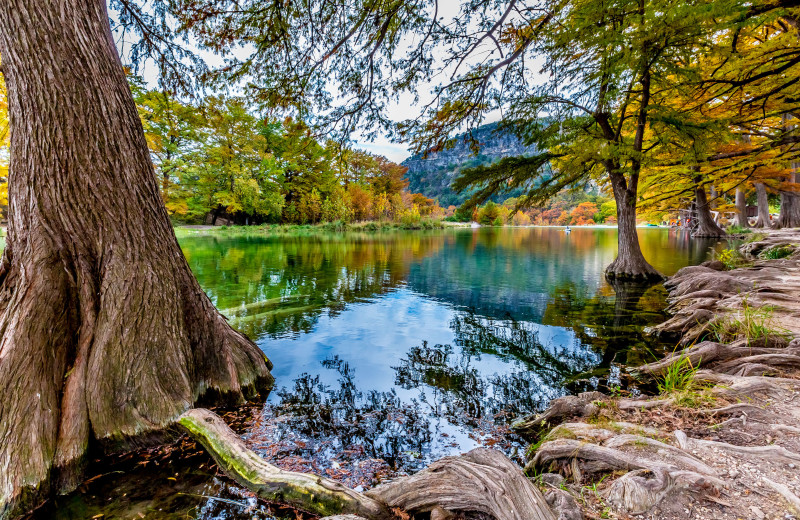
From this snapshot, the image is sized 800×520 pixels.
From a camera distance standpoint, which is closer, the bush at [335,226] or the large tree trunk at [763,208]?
the large tree trunk at [763,208]

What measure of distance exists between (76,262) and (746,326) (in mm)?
6505

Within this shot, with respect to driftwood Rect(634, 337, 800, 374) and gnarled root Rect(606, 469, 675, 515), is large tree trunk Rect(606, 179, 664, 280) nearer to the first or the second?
driftwood Rect(634, 337, 800, 374)

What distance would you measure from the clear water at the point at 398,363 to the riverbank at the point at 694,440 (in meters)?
0.53

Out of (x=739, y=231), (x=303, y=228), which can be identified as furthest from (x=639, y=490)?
(x=303, y=228)

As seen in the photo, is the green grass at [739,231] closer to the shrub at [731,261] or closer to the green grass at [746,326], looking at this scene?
the shrub at [731,261]

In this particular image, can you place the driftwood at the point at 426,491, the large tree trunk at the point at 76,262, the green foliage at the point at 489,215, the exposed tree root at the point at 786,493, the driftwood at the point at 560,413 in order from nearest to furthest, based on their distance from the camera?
the exposed tree root at the point at 786,493, the driftwood at the point at 426,491, the large tree trunk at the point at 76,262, the driftwood at the point at 560,413, the green foliage at the point at 489,215

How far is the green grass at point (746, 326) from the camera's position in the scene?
3.53 metres

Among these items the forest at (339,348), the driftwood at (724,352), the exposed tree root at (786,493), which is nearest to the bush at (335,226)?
the forest at (339,348)

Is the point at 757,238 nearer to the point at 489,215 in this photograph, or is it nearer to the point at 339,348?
the point at 339,348

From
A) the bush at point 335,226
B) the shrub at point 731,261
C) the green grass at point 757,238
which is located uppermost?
the bush at point 335,226

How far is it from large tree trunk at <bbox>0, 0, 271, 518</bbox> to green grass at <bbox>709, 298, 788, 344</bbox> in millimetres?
5710

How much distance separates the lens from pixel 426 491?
164cm

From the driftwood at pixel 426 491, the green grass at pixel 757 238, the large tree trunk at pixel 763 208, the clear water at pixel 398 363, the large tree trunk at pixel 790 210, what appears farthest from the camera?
the large tree trunk at pixel 763 208

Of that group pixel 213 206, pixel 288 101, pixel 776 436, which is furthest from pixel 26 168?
pixel 213 206
